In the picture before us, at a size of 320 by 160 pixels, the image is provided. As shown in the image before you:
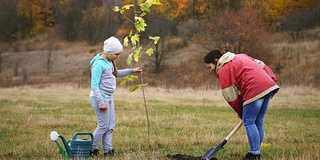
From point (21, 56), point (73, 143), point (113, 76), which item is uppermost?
point (113, 76)

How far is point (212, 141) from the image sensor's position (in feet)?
28.7

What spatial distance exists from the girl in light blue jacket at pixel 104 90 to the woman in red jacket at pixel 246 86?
1.45 m

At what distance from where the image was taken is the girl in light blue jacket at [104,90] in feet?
22.8

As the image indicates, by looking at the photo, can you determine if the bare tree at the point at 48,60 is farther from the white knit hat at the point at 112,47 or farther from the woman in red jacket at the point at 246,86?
the woman in red jacket at the point at 246,86

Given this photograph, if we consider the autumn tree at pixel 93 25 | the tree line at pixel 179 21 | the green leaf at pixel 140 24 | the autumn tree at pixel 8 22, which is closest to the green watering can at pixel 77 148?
the green leaf at pixel 140 24

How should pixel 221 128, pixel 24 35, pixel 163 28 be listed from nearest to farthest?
pixel 221 128 → pixel 163 28 → pixel 24 35

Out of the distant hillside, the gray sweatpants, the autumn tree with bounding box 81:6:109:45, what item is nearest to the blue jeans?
the gray sweatpants

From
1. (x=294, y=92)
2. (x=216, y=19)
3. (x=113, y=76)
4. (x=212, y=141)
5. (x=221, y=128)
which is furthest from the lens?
(x=216, y=19)

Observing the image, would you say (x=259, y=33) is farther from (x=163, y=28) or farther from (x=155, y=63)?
(x=163, y=28)

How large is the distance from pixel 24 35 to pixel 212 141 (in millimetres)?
72542

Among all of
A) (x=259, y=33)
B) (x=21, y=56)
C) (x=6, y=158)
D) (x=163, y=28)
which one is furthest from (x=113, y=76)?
(x=21, y=56)

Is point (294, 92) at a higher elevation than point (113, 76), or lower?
lower

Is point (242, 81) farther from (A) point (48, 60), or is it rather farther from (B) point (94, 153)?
(A) point (48, 60)

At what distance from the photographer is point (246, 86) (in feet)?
20.9
